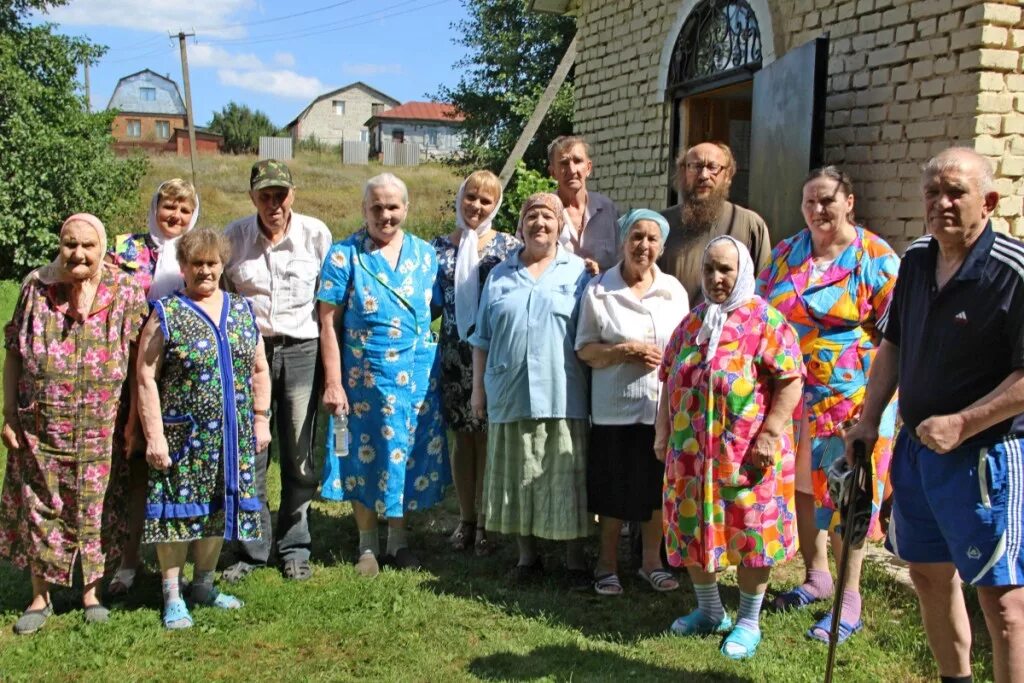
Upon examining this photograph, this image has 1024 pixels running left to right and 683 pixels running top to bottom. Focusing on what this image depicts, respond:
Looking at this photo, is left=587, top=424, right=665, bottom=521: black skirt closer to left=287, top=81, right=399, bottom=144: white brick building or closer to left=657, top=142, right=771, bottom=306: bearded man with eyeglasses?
left=657, top=142, right=771, bottom=306: bearded man with eyeglasses

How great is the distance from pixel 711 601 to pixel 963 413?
63.3 inches

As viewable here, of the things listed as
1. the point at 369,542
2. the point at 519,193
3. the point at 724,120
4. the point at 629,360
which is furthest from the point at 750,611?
the point at 519,193

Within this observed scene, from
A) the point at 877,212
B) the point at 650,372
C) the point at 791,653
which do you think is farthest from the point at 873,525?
the point at 877,212

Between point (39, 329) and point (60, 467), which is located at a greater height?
point (39, 329)

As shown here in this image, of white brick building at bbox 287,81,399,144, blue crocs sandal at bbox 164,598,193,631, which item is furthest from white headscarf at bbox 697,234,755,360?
white brick building at bbox 287,81,399,144

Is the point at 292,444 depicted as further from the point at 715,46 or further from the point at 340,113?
the point at 340,113

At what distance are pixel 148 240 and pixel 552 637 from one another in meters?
2.63

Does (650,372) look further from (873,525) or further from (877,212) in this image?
(877,212)

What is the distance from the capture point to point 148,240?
14.4 ft

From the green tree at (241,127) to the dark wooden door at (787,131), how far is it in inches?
2032

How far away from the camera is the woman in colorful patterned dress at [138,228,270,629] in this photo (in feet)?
13.0

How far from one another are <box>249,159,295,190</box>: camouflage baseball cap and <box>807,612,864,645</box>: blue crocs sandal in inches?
124

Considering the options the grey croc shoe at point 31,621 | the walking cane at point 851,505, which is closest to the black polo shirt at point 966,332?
the walking cane at point 851,505


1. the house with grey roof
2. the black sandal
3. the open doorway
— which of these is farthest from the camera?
the house with grey roof
